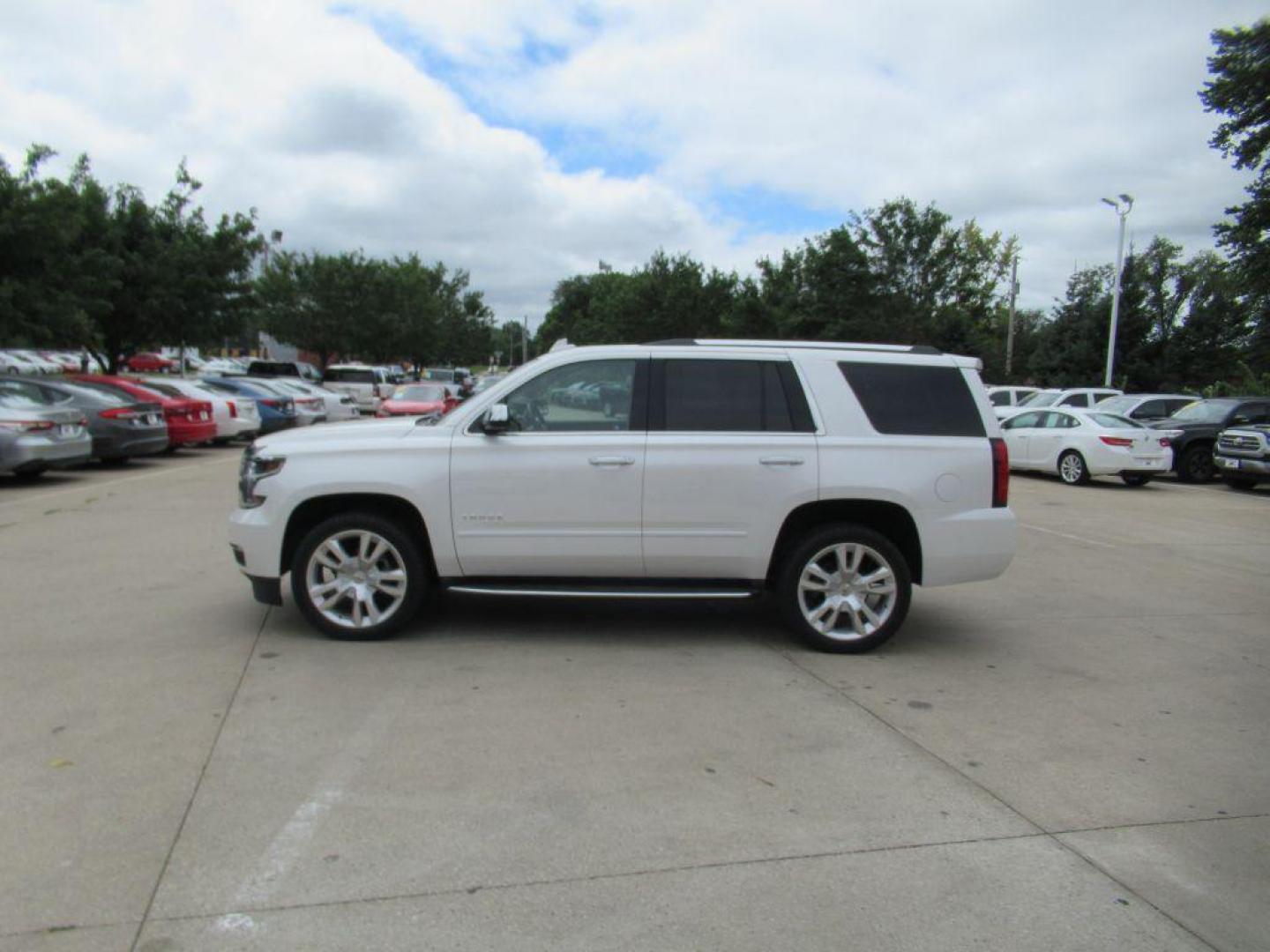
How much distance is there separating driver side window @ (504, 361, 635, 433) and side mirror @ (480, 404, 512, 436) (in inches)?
5.5

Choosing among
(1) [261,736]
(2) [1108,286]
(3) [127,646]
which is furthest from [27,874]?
(2) [1108,286]

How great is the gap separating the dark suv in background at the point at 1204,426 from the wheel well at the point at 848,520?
15.9 m

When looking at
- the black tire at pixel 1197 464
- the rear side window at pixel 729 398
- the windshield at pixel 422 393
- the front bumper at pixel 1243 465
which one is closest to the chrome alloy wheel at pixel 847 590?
the rear side window at pixel 729 398

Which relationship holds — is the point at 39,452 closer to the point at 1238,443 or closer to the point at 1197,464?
the point at 1238,443

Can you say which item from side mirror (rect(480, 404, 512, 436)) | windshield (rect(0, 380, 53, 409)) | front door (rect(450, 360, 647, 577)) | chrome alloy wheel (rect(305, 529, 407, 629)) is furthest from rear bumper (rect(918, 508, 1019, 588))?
windshield (rect(0, 380, 53, 409))

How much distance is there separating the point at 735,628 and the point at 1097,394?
865 inches

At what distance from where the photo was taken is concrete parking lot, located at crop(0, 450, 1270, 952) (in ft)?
10.2

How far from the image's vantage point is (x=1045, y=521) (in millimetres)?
12609

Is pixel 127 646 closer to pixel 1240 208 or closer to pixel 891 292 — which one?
pixel 1240 208

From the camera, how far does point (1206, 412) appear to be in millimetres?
20016

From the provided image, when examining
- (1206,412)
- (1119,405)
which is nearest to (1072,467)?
(1206,412)

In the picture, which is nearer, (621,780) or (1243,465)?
(621,780)

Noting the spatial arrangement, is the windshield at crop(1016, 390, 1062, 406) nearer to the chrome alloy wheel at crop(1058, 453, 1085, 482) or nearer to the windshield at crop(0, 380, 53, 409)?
the chrome alloy wheel at crop(1058, 453, 1085, 482)

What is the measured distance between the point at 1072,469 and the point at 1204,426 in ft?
11.7
